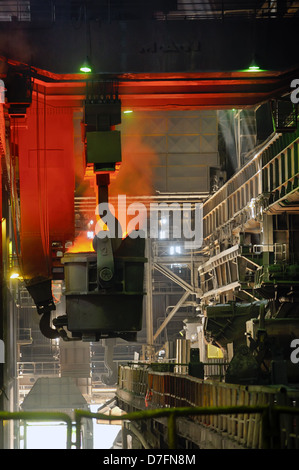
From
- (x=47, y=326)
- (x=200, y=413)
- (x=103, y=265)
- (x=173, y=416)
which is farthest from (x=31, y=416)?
(x=47, y=326)

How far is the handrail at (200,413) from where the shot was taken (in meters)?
7.21

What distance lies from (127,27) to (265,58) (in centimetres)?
270

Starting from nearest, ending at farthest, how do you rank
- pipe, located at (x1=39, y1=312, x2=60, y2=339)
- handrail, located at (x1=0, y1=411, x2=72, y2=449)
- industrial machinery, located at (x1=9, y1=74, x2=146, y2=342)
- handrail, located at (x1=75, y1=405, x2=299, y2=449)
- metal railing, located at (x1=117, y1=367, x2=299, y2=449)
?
handrail, located at (x1=0, y1=411, x2=72, y2=449), handrail, located at (x1=75, y1=405, x2=299, y2=449), metal railing, located at (x1=117, y1=367, x2=299, y2=449), industrial machinery, located at (x1=9, y1=74, x2=146, y2=342), pipe, located at (x1=39, y1=312, x2=60, y2=339)

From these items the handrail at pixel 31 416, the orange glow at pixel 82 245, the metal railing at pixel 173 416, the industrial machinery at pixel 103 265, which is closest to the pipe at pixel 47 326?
the industrial machinery at pixel 103 265

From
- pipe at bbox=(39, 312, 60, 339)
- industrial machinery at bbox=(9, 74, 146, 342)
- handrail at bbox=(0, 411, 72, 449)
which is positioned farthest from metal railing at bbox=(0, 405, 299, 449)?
pipe at bbox=(39, 312, 60, 339)

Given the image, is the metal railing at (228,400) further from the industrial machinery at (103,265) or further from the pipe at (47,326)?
the pipe at (47,326)

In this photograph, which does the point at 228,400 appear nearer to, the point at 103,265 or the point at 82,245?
the point at 103,265

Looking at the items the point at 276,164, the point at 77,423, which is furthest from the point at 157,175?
the point at 77,423

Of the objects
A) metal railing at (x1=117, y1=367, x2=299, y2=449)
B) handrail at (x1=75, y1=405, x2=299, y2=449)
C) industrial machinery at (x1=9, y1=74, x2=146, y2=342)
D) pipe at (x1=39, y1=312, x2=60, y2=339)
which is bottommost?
metal railing at (x1=117, y1=367, x2=299, y2=449)

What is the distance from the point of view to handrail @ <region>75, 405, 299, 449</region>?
721 centimetres

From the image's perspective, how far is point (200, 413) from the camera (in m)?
7.33

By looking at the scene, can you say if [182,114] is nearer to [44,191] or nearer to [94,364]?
[44,191]

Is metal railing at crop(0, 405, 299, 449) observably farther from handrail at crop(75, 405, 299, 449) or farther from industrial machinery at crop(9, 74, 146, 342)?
industrial machinery at crop(9, 74, 146, 342)

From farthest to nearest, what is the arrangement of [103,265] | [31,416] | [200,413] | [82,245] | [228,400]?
[82,245] → [103,265] → [228,400] → [200,413] → [31,416]
